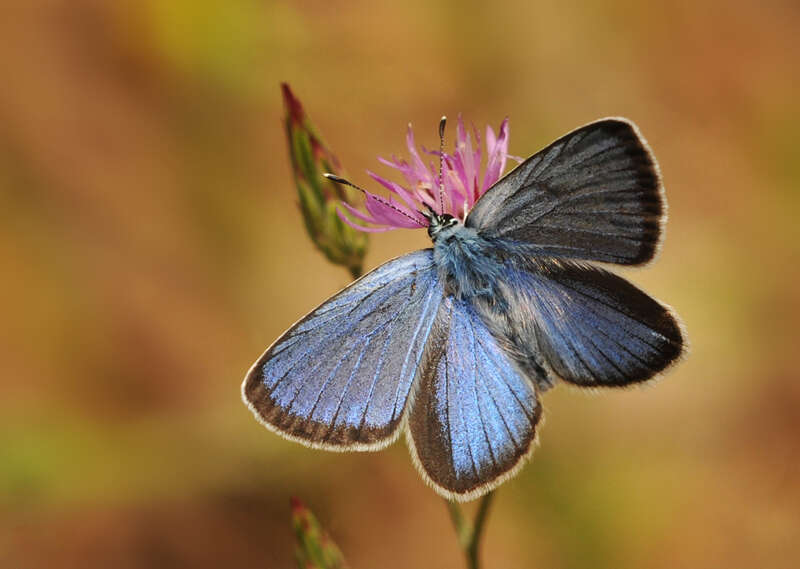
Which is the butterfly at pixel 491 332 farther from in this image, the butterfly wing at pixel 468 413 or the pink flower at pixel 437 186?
the pink flower at pixel 437 186

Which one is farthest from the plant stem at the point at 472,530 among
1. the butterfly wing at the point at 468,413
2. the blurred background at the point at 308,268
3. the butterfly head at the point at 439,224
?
the blurred background at the point at 308,268

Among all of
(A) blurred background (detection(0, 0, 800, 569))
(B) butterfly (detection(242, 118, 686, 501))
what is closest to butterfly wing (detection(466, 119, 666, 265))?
(B) butterfly (detection(242, 118, 686, 501))

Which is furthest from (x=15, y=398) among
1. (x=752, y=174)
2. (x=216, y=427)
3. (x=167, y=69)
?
(x=752, y=174)

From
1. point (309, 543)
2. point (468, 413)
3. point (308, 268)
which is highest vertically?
point (308, 268)

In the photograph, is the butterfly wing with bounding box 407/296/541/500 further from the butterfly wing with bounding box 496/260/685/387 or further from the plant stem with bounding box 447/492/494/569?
the plant stem with bounding box 447/492/494/569

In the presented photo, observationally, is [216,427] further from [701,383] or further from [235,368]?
[701,383]

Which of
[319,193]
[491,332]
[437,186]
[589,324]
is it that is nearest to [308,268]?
[319,193]

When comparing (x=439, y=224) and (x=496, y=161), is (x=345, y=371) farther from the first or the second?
(x=496, y=161)
